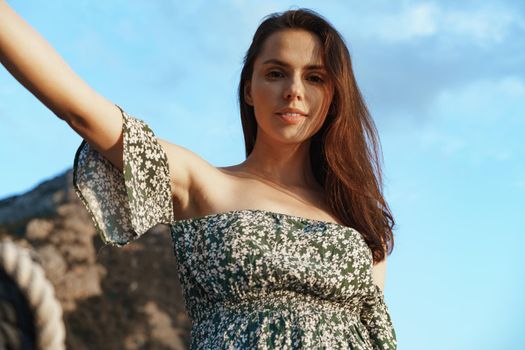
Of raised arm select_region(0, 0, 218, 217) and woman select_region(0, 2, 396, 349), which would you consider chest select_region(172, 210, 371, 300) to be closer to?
woman select_region(0, 2, 396, 349)

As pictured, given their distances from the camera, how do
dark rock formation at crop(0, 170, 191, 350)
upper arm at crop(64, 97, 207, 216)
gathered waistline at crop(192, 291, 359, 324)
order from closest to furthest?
upper arm at crop(64, 97, 207, 216) < gathered waistline at crop(192, 291, 359, 324) < dark rock formation at crop(0, 170, 191, 350)

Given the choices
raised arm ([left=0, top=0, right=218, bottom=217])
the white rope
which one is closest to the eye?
raised arm ([left=0, top=0, right=218, bottom=217])

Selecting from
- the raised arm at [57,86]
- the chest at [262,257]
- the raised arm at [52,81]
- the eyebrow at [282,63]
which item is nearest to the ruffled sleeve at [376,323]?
the chest at [262,257]

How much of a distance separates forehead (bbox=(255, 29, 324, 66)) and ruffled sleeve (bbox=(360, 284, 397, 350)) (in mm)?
803

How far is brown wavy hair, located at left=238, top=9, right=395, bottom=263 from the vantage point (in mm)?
3633

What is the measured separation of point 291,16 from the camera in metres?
3.72

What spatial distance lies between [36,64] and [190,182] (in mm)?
801

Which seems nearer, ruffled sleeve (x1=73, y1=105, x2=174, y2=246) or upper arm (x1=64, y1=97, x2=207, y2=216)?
upper arm (x1=64, y1=97, x2=207, y2=216)

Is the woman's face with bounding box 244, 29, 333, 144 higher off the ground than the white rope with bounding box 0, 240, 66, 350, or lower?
higher

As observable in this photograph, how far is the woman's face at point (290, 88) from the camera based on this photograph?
3.48m

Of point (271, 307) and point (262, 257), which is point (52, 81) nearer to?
point (262, 257)

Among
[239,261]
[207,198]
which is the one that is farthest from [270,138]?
[239,261]

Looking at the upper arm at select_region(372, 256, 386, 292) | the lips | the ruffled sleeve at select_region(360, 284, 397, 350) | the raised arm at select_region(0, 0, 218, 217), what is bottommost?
the ruffled sleeve at select_region(360, 284, 397, 350)

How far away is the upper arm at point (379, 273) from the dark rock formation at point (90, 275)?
0.97 meters
